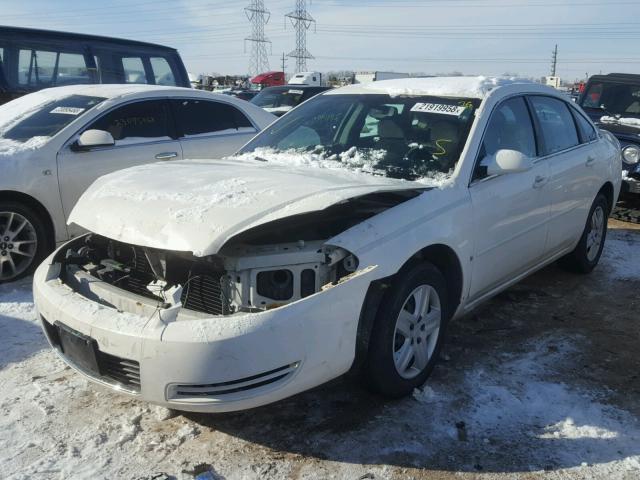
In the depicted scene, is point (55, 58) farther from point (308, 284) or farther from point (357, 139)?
point (308, 284)

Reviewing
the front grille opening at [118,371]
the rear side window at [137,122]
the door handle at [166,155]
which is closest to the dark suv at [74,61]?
the rear side window at [137,122]

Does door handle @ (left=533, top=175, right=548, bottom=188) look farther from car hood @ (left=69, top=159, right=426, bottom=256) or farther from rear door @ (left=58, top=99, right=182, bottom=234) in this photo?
rear door @ (left=58, top=99, right=182, bottom=234)

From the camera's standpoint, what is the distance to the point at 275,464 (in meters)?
2.69

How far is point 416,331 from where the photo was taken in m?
3.21

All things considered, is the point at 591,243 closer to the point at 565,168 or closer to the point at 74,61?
the point at 565,168

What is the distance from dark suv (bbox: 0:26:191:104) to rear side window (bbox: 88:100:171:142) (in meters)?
3.09

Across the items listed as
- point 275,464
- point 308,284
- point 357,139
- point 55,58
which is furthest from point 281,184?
point 55,58

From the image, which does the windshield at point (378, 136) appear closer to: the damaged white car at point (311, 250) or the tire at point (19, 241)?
the damaged white car at point (311, 250)

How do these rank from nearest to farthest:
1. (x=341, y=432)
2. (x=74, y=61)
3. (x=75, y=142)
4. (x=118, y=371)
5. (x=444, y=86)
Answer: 1. (x=118, y=371)
2. (x=341, y=432)
3. (x=444, y=86)
4. (x=75, y=142)
5. (x=74, y=61)

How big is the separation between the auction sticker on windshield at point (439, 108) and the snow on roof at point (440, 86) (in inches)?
5.2

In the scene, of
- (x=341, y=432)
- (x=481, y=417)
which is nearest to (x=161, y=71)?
(x=341, y=432)

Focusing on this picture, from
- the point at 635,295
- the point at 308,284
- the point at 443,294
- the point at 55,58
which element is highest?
the point at 55,58

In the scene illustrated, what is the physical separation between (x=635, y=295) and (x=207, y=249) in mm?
3992

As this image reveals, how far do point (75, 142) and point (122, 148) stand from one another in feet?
1.43
